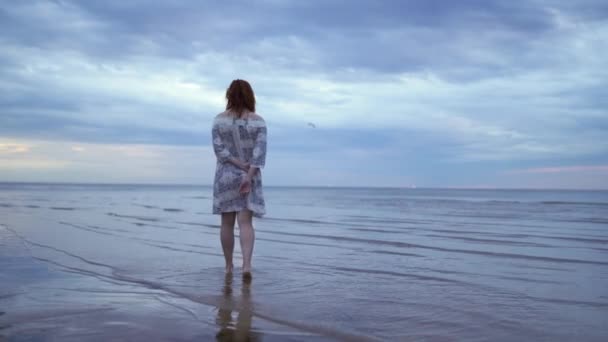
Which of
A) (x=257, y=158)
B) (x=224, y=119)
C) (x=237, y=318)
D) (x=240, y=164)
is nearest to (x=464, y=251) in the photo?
(x=257, y=158)

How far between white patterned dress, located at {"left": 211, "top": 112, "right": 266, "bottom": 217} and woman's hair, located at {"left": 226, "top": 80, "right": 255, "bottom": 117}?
0.11 metres

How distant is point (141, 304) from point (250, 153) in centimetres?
208

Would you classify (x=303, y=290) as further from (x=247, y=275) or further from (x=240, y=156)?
(x=240, y=156)

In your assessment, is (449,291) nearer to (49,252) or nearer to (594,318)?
(594,318)

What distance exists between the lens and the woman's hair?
5.39m

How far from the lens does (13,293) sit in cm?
421

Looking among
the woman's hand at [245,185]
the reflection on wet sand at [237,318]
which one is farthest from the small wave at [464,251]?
the reflection on wet sand at [237,318]

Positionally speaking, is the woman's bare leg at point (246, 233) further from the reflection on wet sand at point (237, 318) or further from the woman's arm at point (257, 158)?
the reflection on wet sand at point (237, 318)

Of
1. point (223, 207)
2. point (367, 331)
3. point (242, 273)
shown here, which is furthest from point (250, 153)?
point (367, 331)

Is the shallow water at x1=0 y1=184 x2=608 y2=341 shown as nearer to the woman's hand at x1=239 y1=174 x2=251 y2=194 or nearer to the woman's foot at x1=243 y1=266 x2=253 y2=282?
the woman's foot at x1=243 y1=266 x2=253 y2=282

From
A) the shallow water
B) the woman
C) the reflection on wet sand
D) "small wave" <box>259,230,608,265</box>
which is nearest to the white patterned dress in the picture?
the woman

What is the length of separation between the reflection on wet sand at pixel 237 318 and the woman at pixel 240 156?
0.84 m

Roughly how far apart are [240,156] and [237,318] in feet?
7.16

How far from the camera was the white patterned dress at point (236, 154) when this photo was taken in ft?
17.7
